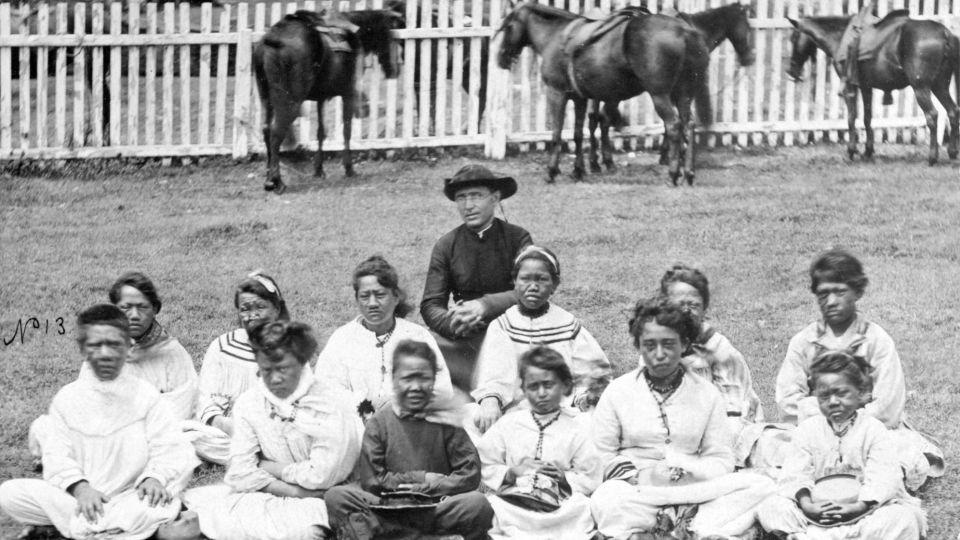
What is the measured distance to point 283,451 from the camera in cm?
638

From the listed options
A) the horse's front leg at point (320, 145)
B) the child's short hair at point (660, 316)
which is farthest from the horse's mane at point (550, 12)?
the child's short hair at point (660, 316)

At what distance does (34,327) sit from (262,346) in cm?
364

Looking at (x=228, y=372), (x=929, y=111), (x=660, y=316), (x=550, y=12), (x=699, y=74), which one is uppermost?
(x=550, y=12)

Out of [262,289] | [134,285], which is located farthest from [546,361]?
[134,285]

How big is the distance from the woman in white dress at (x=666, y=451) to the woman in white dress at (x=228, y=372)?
1.80m

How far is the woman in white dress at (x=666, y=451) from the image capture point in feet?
20.2

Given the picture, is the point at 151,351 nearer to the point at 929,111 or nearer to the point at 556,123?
the point at 556,123

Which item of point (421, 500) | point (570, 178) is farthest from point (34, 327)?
point (570, 178)

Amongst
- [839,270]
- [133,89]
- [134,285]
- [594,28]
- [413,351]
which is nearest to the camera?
[413,351]

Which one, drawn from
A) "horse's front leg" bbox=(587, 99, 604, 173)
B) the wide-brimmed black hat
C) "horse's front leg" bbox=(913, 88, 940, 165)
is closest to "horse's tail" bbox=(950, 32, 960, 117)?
"horse's front leg" bbox=(913, 88, 940, 165)

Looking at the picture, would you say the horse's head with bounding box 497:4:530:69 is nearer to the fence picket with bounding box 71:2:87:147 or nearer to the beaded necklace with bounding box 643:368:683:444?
the fence picket with bounding box 71:2:87:147

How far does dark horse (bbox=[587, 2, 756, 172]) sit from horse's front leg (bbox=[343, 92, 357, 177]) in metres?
2.35

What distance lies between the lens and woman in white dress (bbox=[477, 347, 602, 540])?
245 inches

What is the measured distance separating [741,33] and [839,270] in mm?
7845
